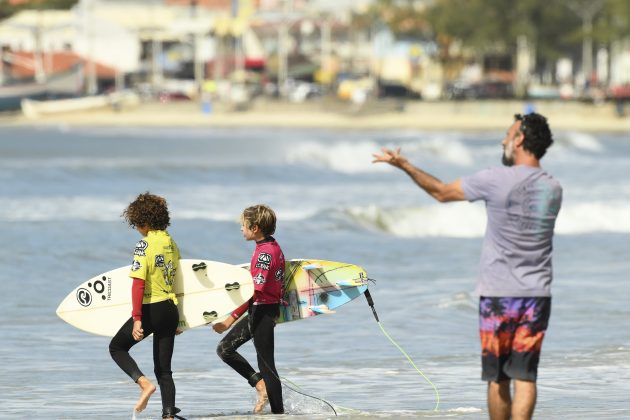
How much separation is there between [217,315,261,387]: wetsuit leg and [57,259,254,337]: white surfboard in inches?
5.3

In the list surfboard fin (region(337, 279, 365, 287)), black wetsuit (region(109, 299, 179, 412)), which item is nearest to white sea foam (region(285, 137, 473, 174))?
surfboard fin (region(337, 279, 365, 287))

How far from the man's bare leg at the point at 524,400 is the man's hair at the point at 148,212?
2089 millimetres

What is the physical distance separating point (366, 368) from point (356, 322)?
247 cm

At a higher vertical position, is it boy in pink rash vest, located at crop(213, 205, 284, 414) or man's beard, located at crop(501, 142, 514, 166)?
man's beard, located at crop(501, 142, 514, 166)

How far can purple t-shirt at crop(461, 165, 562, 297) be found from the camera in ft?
20.6

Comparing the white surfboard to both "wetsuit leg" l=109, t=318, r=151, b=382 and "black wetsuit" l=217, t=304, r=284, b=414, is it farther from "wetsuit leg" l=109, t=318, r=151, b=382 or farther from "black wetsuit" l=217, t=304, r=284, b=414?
"wetsuit leg" l=109, t=318, r=151, b=382

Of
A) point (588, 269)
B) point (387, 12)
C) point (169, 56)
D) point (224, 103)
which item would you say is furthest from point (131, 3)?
point (588, 269)

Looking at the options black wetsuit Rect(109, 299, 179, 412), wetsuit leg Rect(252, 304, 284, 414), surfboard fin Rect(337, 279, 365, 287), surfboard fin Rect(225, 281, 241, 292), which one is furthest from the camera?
surfboard fin Rect(337, 279, 365, 287)

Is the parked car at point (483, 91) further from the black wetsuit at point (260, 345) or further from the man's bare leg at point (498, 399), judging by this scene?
the man's bare leg at point (498, 399)

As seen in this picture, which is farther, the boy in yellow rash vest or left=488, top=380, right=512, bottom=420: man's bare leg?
the boy in yellow rash vest

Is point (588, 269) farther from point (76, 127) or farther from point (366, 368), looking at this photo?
point (76, 127)

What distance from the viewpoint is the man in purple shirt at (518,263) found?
20.6 ft

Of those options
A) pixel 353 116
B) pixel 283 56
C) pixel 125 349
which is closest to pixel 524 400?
pixel 125 349

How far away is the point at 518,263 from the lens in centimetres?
631
